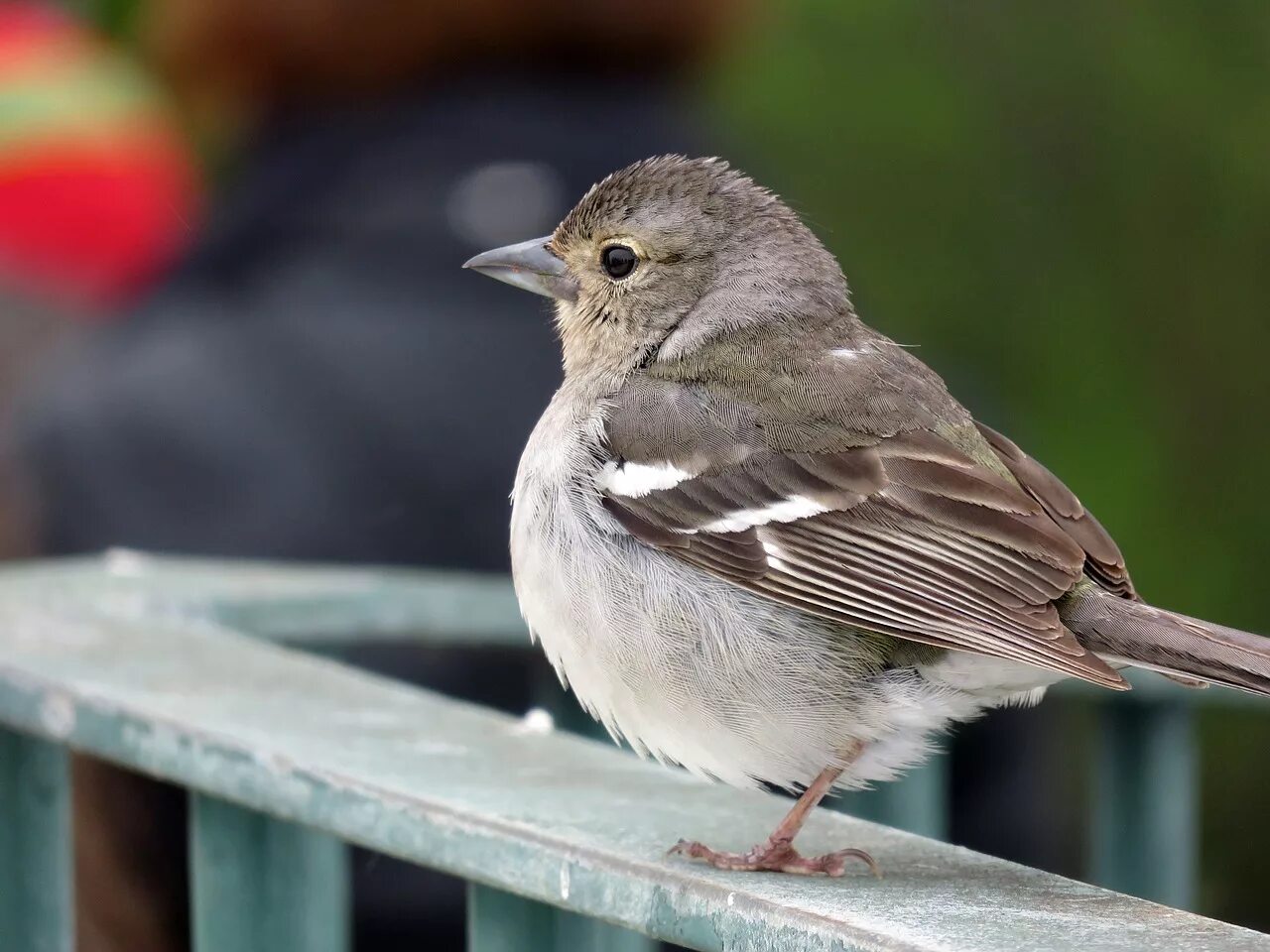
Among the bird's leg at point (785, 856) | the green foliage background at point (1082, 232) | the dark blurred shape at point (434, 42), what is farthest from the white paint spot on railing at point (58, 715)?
the green foliage background at point (1082, 232)

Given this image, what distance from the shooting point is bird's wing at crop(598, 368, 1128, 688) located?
2.28 meters

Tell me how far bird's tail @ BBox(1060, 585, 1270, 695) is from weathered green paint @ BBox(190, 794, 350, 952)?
959 millimetres

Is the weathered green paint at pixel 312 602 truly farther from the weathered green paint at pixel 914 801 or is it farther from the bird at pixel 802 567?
the weathered green paint at pixel 914 801

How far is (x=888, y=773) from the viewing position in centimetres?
241

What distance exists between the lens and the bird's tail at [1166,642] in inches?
81.2

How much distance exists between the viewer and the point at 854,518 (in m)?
2.43

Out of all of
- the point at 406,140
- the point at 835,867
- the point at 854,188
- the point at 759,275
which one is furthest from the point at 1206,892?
the point at 835,867

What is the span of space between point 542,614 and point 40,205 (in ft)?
14.2

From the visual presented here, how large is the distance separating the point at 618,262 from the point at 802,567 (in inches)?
29.8

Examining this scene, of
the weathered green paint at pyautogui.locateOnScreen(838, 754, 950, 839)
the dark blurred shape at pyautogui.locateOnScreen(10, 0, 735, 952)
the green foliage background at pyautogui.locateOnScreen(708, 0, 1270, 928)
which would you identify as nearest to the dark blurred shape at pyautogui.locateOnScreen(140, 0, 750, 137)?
the dark blurred shape at pyautogui.locateOnScreen(10, 0, 735, 952)

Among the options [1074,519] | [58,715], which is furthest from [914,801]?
[58,715]

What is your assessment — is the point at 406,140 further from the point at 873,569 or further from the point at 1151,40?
the point at 1151,40

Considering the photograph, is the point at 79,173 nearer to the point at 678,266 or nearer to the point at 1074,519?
the point at 678,266

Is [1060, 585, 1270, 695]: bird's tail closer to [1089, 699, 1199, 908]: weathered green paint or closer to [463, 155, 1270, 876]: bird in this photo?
[463, 155, 1270, 876]: bird
